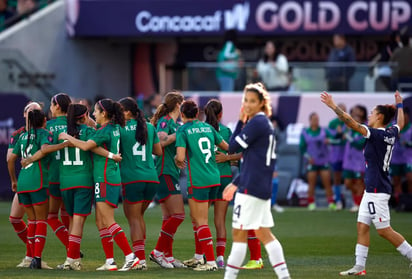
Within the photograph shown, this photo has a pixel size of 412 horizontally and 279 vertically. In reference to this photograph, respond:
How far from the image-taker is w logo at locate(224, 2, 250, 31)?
31.1 meters

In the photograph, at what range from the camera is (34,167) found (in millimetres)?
13625

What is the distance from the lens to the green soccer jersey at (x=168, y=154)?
45.9ft

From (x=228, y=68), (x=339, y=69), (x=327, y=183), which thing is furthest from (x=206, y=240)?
(x=228, y=68)

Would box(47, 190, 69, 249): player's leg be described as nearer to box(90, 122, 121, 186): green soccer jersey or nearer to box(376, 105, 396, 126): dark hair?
box(90, 122, 121, 186): green soccer jersey

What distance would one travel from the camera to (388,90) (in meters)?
27.1

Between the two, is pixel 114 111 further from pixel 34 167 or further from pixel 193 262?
pixel 193 262

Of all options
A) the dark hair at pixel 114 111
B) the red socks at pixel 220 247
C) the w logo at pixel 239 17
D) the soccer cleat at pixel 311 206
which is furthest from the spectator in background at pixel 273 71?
the dark hair at pixel 114 111

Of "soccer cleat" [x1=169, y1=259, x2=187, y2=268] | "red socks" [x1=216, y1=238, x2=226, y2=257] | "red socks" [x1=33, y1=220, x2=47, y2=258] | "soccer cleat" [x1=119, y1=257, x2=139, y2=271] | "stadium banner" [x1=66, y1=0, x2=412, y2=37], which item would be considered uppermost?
"stadium banner" [x1=66, y1=0, x2=412, y2=37]

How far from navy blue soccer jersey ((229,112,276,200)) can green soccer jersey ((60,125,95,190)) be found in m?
2.92

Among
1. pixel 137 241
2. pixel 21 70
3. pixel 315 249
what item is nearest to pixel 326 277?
pixel 137 241

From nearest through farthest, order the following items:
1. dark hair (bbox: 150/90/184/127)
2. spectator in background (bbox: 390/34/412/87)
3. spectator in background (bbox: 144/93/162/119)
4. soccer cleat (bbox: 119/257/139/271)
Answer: soccer cleat (bbox: 119/257/139/271), dark hair (bbox: 150/90/184/127), spectator in background (bbox: 390/34/412/87), spectator in background (bbox: 144/93/162/119)

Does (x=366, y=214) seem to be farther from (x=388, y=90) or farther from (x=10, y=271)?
(x=388, y=90)

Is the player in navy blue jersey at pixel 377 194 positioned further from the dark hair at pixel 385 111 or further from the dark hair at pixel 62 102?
the dark hair at pixel 62 102

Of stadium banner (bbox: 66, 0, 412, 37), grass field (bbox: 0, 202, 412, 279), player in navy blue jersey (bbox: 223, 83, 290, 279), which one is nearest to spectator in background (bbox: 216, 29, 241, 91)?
stadium banner (bbox: 66, 0, 412, 37)
